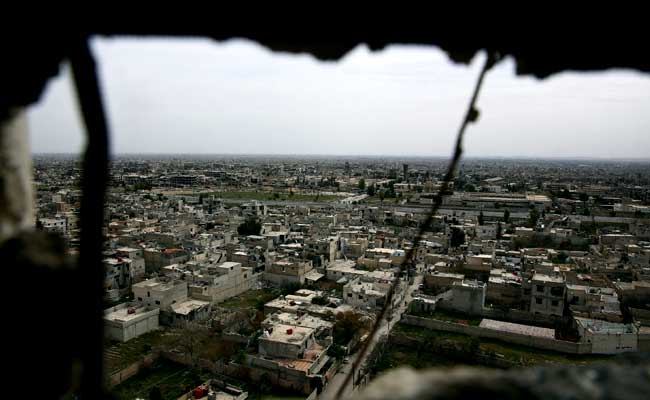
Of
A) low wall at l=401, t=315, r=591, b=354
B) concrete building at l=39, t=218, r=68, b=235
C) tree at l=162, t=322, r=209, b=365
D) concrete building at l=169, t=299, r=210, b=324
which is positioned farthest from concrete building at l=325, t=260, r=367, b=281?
concrete building at l=39, t=218, r=68, b=235

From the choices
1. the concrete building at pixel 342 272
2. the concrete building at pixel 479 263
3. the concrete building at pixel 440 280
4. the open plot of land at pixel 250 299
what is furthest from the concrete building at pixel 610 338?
the open plot of land at pixel 250 299

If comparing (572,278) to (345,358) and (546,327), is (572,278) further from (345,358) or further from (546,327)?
(345,358)

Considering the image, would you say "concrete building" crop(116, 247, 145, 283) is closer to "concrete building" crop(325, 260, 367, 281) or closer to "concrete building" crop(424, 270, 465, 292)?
"concrete building" crop(325, 260, 367, 281)

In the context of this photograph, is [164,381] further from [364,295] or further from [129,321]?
[364,295]

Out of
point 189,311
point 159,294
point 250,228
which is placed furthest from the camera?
point 250,228

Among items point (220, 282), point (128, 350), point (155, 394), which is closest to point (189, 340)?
point (128, 350)

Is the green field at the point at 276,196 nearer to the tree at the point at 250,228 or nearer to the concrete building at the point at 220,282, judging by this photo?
the tree at the point at 250,228
